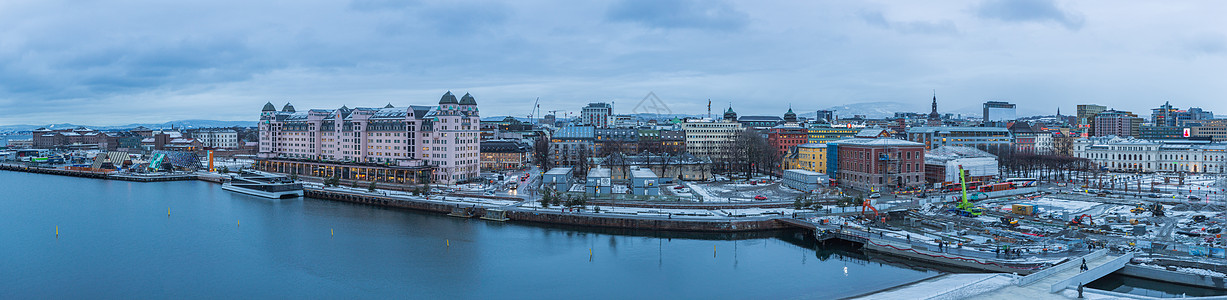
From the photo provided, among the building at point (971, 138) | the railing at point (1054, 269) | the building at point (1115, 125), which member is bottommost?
the railing at point (1054, 269)

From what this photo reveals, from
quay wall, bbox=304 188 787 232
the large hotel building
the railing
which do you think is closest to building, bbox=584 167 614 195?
quay wall, bbox=304 188 787 232

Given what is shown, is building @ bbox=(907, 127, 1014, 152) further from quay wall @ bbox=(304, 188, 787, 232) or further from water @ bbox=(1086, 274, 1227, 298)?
water @ bbox=(1086, 274, 1227, 298)

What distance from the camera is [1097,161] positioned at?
70.9 metres

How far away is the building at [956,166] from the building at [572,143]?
32.6 metres

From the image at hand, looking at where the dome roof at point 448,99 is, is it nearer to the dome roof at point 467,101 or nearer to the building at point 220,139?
the dome roof at point 467,101

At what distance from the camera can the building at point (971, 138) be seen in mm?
77062

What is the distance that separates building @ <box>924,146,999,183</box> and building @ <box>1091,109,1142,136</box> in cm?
9167

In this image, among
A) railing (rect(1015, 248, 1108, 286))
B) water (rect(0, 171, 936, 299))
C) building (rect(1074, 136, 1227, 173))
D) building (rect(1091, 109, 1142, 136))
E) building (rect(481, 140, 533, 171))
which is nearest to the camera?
railing (rect(1015, 248, 1108, 286))

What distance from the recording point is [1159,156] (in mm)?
66938

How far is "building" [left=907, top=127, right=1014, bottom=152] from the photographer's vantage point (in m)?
77.1

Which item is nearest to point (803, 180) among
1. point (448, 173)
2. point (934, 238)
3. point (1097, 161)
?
point (934, 238)

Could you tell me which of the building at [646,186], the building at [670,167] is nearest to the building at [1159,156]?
the building at [670,167]

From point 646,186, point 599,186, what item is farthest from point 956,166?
point 599,186

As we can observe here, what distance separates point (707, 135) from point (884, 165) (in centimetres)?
3886
